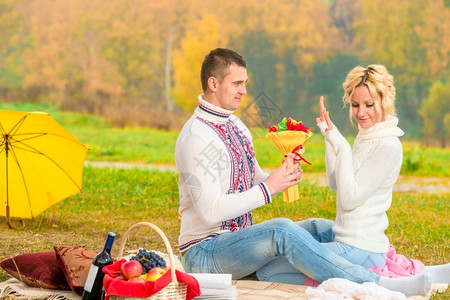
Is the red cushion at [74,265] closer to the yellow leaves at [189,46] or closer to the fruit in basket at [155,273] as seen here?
the fruit in basket at [155,273]

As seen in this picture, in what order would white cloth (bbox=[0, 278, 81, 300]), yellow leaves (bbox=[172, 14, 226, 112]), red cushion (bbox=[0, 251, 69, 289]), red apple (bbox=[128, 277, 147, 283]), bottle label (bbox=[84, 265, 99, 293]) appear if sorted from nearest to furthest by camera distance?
red apple (bbox=[128, 277, 147, 283]) < bottle label (bbox=[84, 265, 99, 293]) < white cloth (bbox=[0, 278, 81, 300]) < red cushion (bbox=[0, 251, 69, 289]) < yellow leaves (bbox=[172, 14, 226, 112])

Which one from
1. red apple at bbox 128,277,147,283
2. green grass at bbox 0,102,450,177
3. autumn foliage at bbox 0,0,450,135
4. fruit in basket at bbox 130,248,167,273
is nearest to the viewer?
red apple at bbox 128,277,147,283

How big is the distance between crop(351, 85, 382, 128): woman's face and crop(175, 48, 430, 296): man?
535mm

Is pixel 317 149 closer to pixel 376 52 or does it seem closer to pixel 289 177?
pixel 376 52

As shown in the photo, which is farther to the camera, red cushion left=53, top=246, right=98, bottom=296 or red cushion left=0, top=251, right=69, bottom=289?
red cushion left=0, top=251, right=69, bottom=289

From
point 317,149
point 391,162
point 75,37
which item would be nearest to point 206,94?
point 391,162

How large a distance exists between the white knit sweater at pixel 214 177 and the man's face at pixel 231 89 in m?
0.05

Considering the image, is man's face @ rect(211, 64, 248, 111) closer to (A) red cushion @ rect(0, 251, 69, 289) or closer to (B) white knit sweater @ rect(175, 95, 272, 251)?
(B) white knit sweater @ rect(175, 95, 272, 251)

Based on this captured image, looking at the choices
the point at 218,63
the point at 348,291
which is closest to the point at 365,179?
the point at 348,291

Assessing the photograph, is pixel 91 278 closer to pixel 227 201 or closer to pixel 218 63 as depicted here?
pixel 227 201

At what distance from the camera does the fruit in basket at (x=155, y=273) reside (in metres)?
3.50

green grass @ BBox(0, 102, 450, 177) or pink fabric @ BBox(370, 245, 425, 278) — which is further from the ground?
pink fabric @ BBox(370, 245, 425, 278)

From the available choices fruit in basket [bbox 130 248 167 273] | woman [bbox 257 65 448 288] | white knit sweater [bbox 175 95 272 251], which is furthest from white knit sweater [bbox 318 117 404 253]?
fruit in basket [bbox 130 248 167 273]

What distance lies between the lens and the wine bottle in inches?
148
